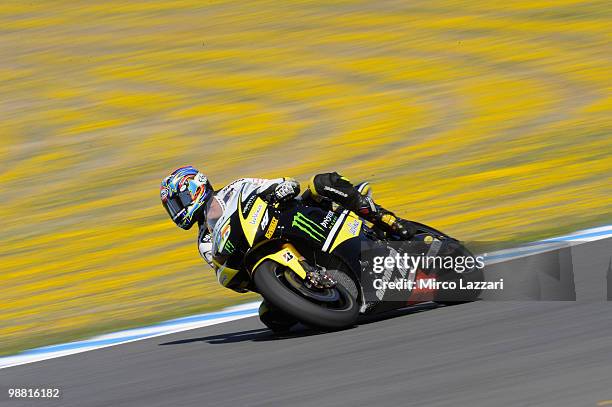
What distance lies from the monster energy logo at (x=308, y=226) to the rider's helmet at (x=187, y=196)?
25.5 inches

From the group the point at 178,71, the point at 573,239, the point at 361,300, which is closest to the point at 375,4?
the point at 178,71

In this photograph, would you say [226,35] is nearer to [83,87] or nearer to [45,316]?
[83,87]

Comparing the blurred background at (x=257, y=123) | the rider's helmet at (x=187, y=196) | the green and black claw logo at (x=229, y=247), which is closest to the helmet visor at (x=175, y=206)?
the rider's helmet at (x=187, y=196)

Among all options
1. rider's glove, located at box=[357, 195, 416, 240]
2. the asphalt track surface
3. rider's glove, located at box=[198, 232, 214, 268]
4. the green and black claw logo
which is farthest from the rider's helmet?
rider's glove, located at box=[357, 195, 416, 240]

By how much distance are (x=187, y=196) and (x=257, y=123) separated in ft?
30.2

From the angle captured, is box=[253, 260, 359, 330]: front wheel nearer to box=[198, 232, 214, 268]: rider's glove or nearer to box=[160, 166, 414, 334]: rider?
box=[160, 166, 414, 334]: rider

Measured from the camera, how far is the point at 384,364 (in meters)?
6.02

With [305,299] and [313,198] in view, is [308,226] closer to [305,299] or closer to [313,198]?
[313,198]

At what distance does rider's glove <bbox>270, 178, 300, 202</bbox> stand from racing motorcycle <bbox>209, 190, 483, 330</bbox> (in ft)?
0.21

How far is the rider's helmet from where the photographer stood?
7270 millimetres

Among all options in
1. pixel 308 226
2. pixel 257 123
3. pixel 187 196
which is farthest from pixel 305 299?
pixel 257 123

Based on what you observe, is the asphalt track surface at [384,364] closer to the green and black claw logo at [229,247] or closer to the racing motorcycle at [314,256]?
the racing motorcycle at [314,256]

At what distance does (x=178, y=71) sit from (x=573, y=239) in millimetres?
11885

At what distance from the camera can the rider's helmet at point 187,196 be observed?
23.9ft
